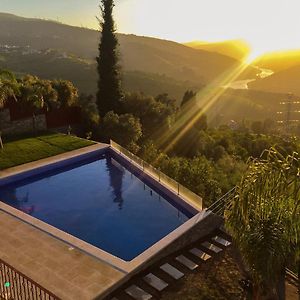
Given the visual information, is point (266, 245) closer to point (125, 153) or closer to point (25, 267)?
point (25, 267)

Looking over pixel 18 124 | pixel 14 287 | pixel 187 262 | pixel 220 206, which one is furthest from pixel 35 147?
pixel 14 287

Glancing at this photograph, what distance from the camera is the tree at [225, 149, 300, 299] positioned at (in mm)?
6363

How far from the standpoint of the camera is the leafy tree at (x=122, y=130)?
3228 centimetres

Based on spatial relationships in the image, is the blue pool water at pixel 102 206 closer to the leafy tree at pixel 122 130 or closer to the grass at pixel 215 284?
the grass at pixel 215 284

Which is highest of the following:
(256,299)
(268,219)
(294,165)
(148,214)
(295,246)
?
(294,165)

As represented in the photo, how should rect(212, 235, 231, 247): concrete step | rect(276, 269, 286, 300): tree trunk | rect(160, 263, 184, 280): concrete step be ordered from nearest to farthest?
1. rect(276, 269, 286, 300): tree trunk
2. rect(160, 263, 184, 280): concrete step
3. rect(212, 235, 231, 247): concrete step

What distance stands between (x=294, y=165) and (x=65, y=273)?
877cm

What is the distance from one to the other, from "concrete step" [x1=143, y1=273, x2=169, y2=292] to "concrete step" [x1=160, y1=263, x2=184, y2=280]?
0.51m

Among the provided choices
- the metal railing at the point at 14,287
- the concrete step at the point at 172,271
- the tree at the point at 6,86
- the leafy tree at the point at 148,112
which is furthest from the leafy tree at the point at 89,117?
the metal railing at the point at 14,287

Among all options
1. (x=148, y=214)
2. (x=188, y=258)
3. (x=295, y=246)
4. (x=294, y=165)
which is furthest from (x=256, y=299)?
(x=148, y=214)

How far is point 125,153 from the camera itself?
26406 millimetres

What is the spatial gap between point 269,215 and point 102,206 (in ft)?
46.2

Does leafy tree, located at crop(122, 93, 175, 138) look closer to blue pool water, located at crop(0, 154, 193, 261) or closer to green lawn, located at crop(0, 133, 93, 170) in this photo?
green lawn, located at crop(0, 133, 93, 170)

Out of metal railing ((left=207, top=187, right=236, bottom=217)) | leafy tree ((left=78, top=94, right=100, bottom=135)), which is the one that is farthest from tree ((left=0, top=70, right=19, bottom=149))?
metal railing ((left=207, top=187, right=236, bottom=217))
